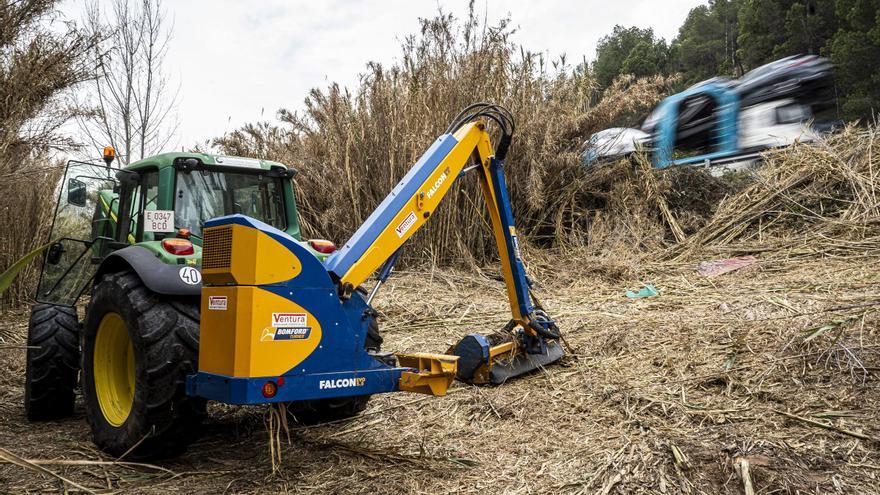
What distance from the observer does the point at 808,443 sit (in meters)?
2.55

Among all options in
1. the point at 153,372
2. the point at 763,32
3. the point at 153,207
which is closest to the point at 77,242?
the point at 153,207

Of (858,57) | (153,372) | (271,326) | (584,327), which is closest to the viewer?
(271,326)

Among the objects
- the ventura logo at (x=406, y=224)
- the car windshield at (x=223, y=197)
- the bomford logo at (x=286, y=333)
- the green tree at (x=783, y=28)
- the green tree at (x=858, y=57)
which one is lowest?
the bomford logo at (x=286, y=333)

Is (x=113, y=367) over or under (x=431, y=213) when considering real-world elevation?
under

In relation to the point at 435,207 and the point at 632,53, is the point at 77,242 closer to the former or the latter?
the point at 435,207

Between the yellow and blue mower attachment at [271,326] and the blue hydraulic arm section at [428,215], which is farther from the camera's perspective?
the blue hydraulic arm section at [428,215]

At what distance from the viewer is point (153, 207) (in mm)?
3734

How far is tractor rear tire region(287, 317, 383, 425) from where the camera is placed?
3.42 meters

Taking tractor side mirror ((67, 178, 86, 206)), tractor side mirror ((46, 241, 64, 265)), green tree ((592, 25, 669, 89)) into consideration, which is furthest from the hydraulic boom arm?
green tree ((592, 25, 669, 89))

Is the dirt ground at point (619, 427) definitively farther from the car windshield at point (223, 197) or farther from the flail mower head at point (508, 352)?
the car windshield at point (223, 197)

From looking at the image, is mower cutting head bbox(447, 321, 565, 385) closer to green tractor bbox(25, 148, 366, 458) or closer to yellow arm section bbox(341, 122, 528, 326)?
yellow arm section bbox(341, 122, 528, 326)

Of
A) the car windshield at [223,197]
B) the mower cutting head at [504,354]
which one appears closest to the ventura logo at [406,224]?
the mower cutting head at [504,354]

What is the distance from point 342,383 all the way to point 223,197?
1696 mm

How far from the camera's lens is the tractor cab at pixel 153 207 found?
11.6 feet
